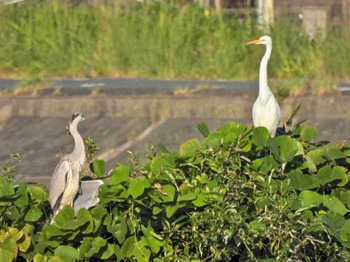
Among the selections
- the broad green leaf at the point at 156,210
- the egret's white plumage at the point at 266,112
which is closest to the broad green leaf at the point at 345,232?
the broad green leaf at the point at 156,210

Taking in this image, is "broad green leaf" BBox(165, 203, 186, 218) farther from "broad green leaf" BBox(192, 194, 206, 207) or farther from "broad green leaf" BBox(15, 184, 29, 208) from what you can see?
"broad green leaf" BBox(15, 184, 29, 208)

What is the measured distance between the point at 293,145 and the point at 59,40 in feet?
43.6

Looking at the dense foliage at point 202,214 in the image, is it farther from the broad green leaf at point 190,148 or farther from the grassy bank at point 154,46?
the grassy bank at point 154,46

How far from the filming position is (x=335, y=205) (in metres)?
7.43

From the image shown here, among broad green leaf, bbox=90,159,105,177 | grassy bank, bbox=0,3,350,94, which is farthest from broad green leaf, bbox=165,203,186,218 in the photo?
grassy bank, bbox=0,3,350,94

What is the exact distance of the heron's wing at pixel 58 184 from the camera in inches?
294

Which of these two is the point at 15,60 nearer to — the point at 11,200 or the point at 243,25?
the point at 243,25

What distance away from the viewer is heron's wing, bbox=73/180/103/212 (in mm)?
7516

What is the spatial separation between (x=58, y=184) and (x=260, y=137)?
1101mm

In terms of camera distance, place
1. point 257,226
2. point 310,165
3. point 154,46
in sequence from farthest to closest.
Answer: point 154,46, point 310,165, point 257,226

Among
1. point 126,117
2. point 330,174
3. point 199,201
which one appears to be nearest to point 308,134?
point 330,174

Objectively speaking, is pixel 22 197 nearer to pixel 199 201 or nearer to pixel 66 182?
pixel 66 182

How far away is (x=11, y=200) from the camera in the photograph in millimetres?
7438

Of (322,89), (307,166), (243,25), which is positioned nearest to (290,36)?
(243,25)
